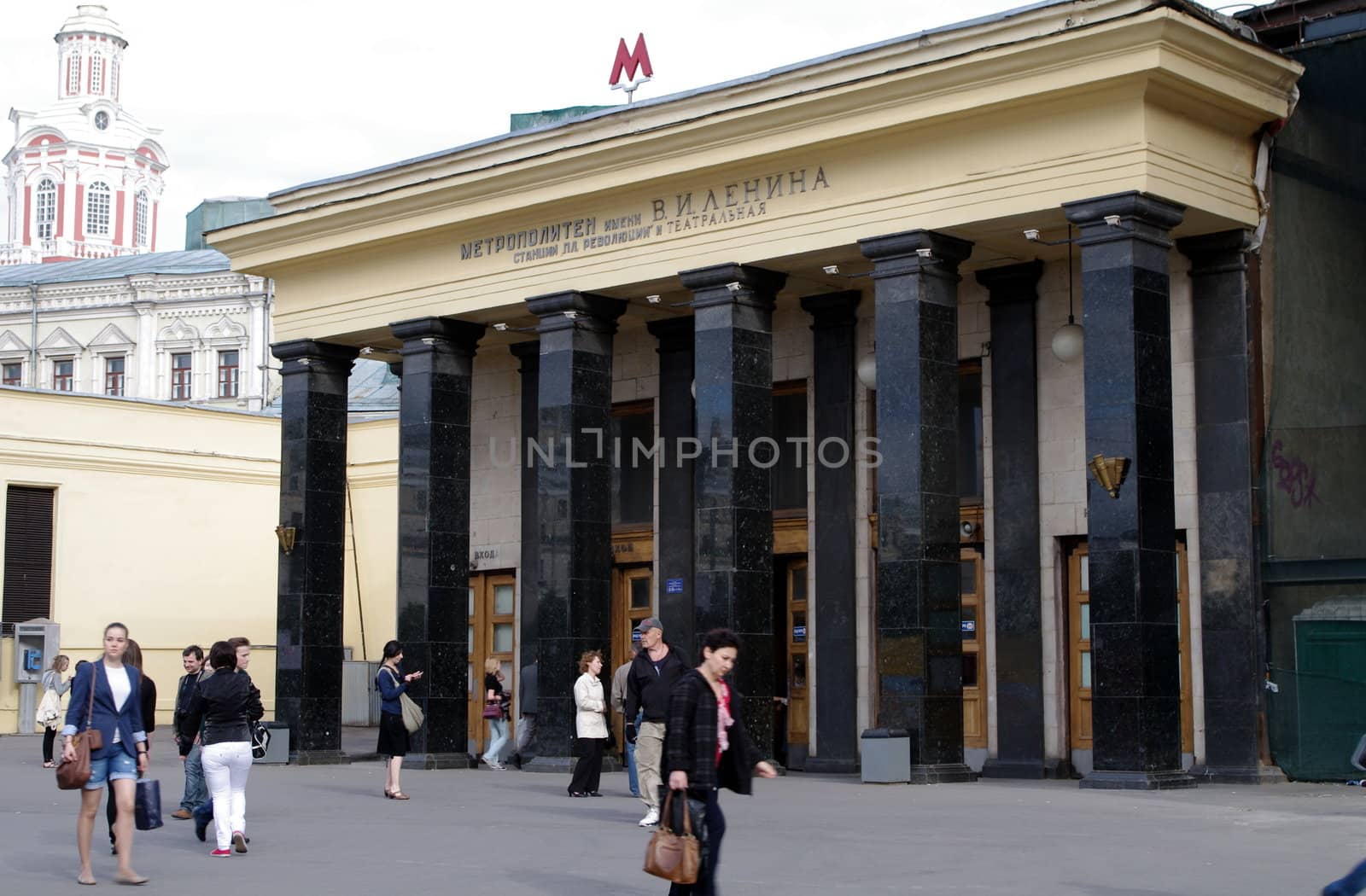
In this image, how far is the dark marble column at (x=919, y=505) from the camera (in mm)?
20109

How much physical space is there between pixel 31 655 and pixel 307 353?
A: 12.0 meters

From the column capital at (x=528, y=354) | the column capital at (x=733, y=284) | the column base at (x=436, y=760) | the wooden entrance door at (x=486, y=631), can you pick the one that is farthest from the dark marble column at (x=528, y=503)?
the column capital at (x=733, y=284)

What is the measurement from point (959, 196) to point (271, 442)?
2391 centimetres

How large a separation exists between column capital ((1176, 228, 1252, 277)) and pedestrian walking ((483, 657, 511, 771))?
1118 cm

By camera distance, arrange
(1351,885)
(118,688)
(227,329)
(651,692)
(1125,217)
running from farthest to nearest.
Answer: (227,329), (1125,217), (651,692), (118,688), (1351,885)

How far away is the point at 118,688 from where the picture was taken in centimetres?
1295

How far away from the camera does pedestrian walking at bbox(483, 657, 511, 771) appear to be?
2586 cm

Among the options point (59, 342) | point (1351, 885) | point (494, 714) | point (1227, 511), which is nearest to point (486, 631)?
point (494, 714)

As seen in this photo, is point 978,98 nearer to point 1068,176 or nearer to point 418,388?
point 1068,176

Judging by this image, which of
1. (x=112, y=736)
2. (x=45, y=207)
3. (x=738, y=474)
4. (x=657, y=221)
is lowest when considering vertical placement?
(x=112, y=736)

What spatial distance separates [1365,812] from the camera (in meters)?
16.0

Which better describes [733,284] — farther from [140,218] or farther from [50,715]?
[140,218]

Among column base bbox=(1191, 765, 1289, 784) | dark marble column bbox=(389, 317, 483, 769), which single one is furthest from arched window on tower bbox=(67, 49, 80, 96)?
column base bbox=(1191, 765, 1289, 784)

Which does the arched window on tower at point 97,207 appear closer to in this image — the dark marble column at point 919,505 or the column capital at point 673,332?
the column capital at point 673,332
